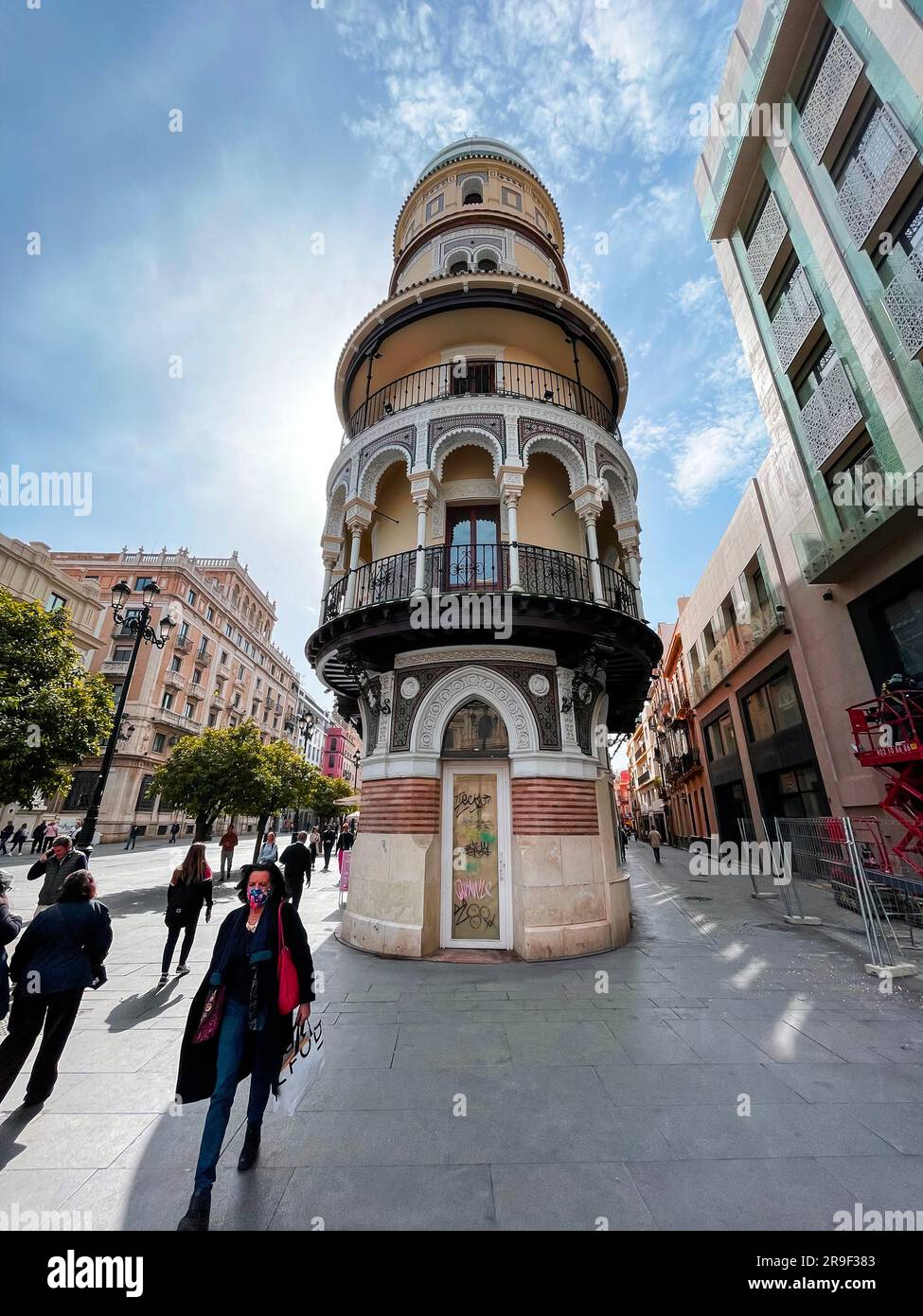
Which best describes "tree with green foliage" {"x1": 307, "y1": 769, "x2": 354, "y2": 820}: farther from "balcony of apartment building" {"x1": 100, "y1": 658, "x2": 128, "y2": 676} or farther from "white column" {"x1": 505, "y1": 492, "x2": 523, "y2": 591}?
"white column" {"x1": 505, "y1": 492, "x2": 523, "y2": 591}

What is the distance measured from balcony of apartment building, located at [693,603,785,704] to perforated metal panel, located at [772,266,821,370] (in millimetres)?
7250

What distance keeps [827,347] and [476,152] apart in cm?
1083

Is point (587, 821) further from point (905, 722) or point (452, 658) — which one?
point (905, 722)

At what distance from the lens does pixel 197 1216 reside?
242 cm

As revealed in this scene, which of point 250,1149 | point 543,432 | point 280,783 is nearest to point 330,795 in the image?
point 280,783

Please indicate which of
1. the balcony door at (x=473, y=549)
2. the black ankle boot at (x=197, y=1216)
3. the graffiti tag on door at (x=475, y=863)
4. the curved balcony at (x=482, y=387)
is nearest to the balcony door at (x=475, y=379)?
the curved balcony at (x=482, y=387)

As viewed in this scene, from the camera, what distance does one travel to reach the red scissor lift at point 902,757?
8664 millimetres

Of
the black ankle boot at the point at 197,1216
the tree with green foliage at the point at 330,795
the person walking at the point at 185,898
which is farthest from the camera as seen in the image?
the tree with green foliage at the point at 330,795

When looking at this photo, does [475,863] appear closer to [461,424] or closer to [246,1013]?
[246,1013]

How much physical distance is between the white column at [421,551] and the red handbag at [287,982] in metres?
5.23

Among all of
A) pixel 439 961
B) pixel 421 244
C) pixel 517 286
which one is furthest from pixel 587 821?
pixel 421 244

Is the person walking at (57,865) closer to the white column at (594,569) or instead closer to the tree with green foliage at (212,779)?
the tree with green foliage at (212,779)

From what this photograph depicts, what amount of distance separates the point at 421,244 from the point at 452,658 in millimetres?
11700

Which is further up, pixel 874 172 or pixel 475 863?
pixel 874 172
